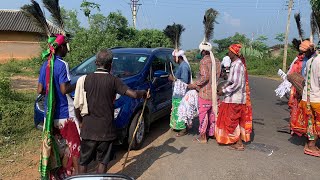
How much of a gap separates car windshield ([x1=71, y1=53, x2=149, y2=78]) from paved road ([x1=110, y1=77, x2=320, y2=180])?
1.45 metres

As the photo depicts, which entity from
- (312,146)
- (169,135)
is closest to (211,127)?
(169,135)

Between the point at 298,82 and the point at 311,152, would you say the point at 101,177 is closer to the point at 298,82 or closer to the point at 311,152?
the point at 311,152

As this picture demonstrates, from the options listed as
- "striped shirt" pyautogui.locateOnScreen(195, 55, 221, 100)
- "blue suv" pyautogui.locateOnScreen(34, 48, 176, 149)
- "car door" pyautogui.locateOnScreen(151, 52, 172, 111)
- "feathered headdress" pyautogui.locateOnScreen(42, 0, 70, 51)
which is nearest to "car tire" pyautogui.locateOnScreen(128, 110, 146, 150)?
"blue suv" pyautogui.locateOnScreen(34, 48, 176, 149)

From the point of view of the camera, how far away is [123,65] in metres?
6.52

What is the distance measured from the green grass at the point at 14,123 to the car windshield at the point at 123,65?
1.57 m

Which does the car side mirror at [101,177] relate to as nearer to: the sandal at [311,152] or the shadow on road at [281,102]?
the sandal at [311,152]

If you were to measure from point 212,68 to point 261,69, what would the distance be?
94.8 feet

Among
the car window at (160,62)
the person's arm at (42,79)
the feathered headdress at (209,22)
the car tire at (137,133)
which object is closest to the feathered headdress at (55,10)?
the person's arm at (42,79)

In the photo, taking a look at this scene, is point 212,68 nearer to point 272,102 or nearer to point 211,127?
point 211,127

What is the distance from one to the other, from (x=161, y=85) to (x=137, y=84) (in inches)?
41.4

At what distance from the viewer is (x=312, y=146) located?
225 inches

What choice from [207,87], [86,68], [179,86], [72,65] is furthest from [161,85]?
A: [72,65]

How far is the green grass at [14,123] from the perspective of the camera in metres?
5.99

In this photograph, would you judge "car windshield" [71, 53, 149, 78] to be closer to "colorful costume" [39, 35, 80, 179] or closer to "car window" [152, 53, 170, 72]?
"car window" [152, 53, 170, 72]
